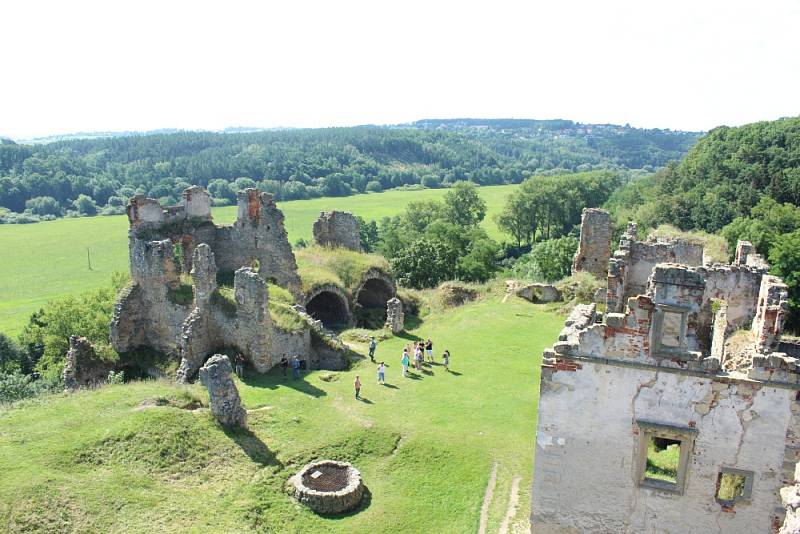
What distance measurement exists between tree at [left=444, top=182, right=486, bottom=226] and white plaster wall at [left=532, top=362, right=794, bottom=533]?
67819 mm

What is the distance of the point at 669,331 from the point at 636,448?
8.91ft

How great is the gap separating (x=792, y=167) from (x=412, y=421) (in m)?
55.2

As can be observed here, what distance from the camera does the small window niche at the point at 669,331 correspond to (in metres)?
12.6

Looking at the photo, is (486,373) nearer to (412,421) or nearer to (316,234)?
(412,421)

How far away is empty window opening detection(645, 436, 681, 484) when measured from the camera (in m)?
15.5

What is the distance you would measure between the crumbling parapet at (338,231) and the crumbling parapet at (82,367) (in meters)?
16.8

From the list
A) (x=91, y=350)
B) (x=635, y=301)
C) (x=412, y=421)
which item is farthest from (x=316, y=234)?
(x=635, y=301)

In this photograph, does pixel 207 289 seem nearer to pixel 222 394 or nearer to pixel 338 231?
pixel 222 394

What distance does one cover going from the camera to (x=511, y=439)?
787 inches

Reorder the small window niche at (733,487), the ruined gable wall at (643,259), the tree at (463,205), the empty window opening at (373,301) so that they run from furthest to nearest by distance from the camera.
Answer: the tree at (463,205) < the empty window opening at (373,301) < the ruined gable wall at (643,259) < the small window niche at (733,487)

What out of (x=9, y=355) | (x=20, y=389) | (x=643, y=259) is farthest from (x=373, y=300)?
(x=9, y=355)

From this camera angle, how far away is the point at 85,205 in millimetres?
111688

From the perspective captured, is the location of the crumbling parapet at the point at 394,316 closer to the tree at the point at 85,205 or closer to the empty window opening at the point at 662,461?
the empty window opening at the point at 662,461

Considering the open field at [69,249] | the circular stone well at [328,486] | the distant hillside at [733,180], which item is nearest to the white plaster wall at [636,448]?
the circular stone well at [328,486]
